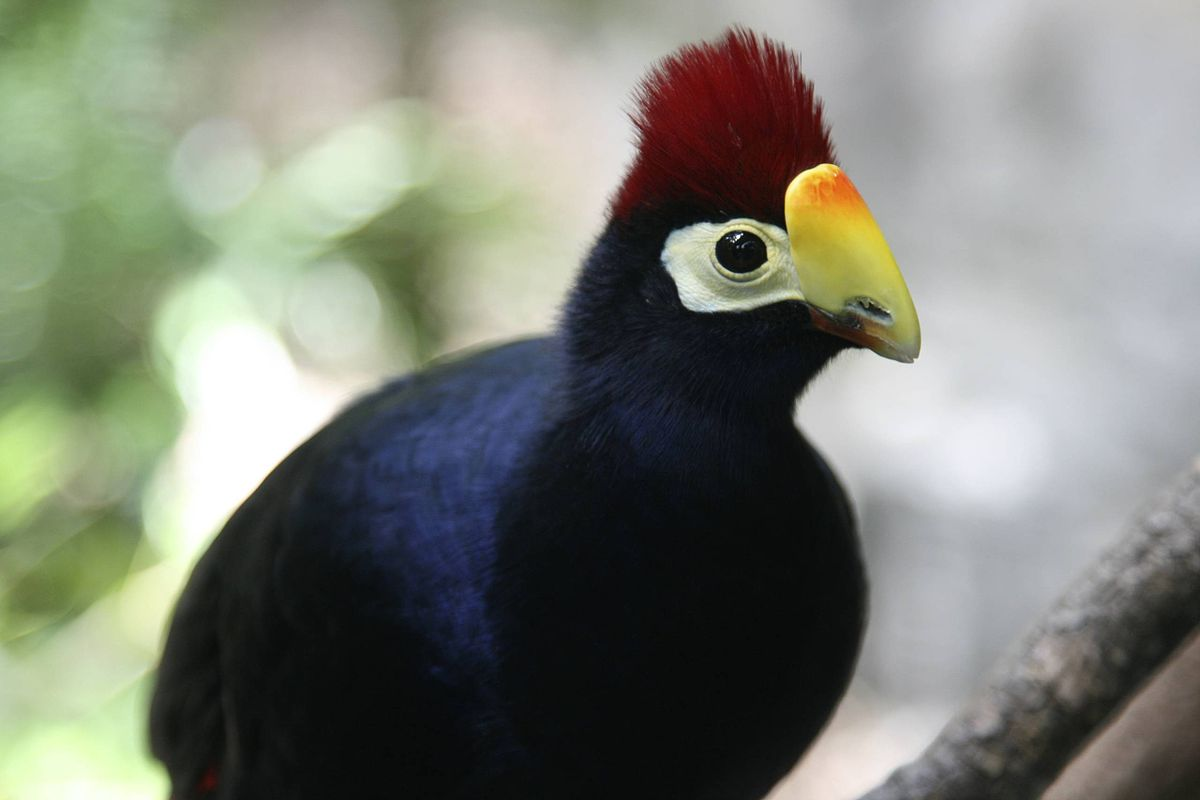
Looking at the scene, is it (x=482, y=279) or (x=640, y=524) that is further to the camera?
(x=482, y=279)

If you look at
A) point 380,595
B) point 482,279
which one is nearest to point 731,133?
point 380,595

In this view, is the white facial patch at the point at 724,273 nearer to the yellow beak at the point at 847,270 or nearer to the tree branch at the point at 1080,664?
the yellow beak at the point at 847,270

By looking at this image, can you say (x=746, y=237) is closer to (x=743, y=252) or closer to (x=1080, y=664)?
(x=743, y=252)

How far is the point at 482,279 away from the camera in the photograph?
117 inches

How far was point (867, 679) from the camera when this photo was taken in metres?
2.61

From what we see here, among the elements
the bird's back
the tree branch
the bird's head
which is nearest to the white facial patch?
the bird's head

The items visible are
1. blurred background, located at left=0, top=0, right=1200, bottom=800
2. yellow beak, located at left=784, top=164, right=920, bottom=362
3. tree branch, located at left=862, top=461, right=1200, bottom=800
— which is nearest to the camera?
yellow beak, located at left=784, top=164, right=920, bottom=362

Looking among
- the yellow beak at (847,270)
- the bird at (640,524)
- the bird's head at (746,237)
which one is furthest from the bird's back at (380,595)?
the yellow beak at (847,270)

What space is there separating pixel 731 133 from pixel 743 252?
96mm

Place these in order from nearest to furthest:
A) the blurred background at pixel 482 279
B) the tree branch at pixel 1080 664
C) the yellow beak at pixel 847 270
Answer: the yellow beak at pixel 847 270 < the tree branch at pixel 1080 664 < the blurred background at pixel 482 279

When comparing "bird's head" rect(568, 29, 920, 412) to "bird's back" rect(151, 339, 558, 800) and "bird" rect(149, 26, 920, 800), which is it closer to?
"bird" rect(149, 26, 920, 800)

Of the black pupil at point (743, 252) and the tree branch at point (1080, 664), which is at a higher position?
the black pupil at point (743, 252)

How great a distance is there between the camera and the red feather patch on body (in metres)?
0.95

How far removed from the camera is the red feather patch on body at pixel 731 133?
3.11 feet
